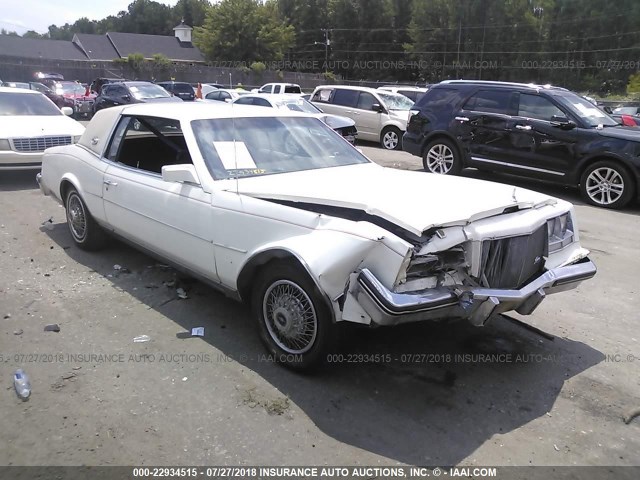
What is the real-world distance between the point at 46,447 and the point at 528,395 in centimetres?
287

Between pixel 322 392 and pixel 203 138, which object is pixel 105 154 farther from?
pixel 322 392

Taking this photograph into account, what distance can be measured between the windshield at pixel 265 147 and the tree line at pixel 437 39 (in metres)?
60.0

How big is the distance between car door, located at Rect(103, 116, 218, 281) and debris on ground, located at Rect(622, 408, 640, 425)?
9.37 feet

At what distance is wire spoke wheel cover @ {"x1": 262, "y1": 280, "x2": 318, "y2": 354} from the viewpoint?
3.40 metres

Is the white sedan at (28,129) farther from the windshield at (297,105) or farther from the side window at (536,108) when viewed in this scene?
the side window at (536,108)

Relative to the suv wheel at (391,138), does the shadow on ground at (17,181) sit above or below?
below

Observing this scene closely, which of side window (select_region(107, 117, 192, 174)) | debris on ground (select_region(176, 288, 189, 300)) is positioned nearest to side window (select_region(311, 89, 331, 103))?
side window (select_region(107, 117, 192, 174))

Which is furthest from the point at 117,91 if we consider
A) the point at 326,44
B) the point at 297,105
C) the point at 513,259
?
the point at 326,44

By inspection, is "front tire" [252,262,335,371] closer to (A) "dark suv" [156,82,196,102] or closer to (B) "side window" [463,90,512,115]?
(B) "side window" [463,90,512,115]

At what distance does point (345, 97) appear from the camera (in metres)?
16.5

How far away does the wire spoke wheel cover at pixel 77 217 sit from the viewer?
19.0 ft

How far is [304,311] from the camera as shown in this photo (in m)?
3.40

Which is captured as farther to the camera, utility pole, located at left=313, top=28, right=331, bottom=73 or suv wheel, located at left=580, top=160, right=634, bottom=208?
utility pole, located at left=313, top=28, right=331, bottom=73

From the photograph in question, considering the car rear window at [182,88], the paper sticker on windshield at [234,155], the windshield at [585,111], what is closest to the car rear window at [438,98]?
the windshield at [585,111]
